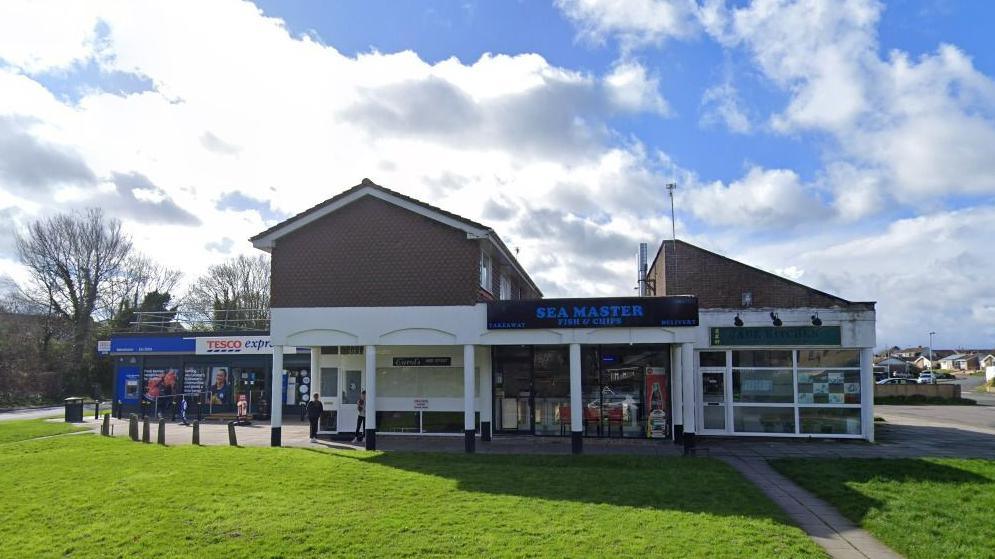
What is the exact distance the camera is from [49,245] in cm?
4522

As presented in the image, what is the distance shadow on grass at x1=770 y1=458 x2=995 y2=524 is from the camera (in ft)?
35.2

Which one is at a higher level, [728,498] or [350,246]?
[350,246]

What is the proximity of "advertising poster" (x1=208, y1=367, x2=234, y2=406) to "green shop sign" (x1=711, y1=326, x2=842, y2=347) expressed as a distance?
19.8 meters

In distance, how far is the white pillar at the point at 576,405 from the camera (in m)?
16.5

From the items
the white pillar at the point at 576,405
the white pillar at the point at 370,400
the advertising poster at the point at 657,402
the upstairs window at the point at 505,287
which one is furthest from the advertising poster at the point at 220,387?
the advertising poster at the point at 657,402

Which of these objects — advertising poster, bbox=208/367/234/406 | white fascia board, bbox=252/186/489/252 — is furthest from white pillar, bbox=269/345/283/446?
advertising poster, bbox=208/367/234/406

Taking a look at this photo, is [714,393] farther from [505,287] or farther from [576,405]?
[505,287]

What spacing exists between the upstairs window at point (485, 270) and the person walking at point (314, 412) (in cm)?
579

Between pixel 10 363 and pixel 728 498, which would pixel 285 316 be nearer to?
pixel 728 498

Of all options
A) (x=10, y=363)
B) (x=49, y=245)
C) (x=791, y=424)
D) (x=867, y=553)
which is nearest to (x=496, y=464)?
(x=867, y=553)

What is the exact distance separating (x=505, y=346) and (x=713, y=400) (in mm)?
6147

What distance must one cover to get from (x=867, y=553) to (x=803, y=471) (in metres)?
5.68

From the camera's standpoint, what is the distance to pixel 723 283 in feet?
75.4

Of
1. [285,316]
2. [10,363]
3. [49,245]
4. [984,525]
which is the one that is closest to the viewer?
[984,525]
